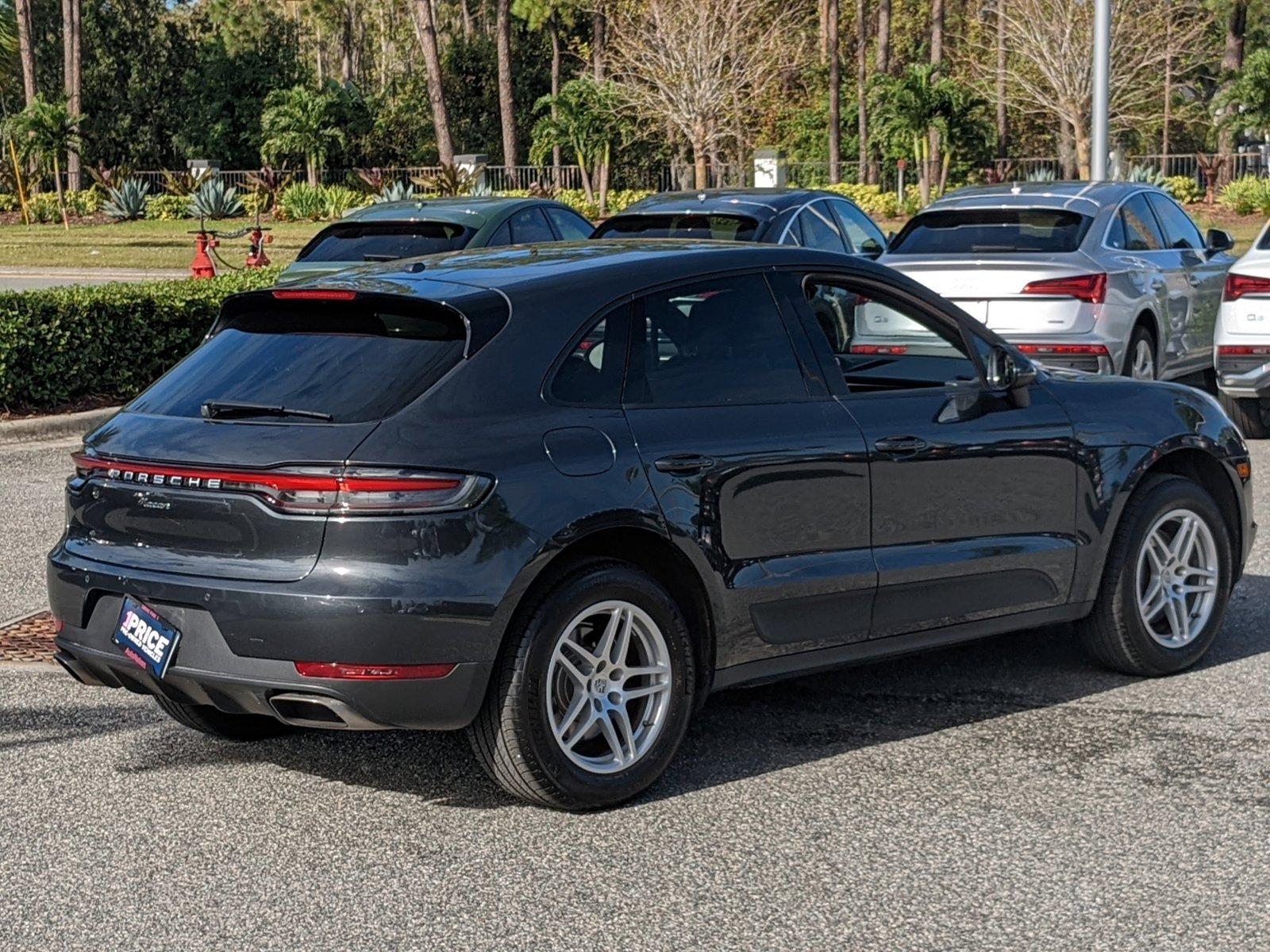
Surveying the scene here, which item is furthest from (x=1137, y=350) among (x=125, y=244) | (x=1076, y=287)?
(x=125, y=244)

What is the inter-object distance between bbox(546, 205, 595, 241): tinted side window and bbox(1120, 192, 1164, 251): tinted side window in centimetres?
463

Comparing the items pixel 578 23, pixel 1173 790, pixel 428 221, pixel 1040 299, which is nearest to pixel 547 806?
pixel 1173 790

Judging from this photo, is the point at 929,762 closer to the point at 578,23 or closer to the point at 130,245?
the point at 130,245

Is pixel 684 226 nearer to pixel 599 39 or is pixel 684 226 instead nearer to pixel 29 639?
pixel 29 639

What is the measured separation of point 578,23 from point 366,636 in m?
64.7

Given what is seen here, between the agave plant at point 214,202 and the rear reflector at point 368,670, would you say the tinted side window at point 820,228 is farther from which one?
the agave plant at point 214,202

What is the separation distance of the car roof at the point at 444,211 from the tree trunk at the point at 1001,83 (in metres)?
39.6

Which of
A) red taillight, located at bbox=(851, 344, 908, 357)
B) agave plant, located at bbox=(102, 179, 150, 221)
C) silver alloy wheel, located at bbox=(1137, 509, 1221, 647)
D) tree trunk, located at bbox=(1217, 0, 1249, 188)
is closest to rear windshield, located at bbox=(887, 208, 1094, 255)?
silver alloy wheel, located at bbox=(1137, 509, 1221, 647)

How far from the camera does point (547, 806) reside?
17.6 feet

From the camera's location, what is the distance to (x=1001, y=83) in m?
54.5

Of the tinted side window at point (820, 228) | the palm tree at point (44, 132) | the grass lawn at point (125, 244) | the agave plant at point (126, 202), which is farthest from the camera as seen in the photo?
the agave plant at point (126, 202)

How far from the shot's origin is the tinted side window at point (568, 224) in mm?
16078

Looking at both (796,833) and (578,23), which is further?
(578,23)

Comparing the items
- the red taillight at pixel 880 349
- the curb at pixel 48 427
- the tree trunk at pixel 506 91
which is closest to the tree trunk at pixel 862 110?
the tree trunk at pixel 506 91
